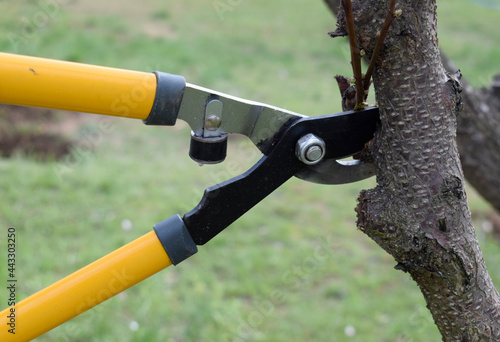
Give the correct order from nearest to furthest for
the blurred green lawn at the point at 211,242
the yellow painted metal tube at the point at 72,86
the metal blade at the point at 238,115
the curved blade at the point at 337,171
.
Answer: the yellow painted metal tube at the point at 72,86, the metal blade at the point at 238,115, the curved blade at the point at 337,171, the blurred green lawn at the point at 211,242

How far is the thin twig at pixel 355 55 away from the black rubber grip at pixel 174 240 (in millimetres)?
442

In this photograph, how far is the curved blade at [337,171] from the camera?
46.5 inches

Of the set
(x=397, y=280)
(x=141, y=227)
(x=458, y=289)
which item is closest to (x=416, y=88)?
(x=458, y=289)

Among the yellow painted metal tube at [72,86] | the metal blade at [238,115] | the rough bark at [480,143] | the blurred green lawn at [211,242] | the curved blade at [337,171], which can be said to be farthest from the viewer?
the blurred green lawn at [211,242]

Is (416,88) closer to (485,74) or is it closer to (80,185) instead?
(80,185)

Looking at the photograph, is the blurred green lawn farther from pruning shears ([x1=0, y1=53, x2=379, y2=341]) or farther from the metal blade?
the metal blade

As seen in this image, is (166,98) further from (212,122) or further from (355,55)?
(355,55)

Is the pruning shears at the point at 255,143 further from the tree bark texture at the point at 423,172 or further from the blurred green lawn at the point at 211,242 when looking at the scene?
the blurred green lawn at the point at 211,242

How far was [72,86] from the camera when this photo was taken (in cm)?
92

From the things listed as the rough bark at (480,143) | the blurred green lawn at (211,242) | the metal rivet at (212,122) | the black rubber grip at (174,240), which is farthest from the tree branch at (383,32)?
the blurred green lawn at (211,242)

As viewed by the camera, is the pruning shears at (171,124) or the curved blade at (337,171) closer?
the pruning shears at (171,124)

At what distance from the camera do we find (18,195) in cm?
345

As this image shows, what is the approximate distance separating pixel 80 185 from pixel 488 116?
8.44 feet

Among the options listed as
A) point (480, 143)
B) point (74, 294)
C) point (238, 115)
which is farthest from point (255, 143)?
point (480, 143)
